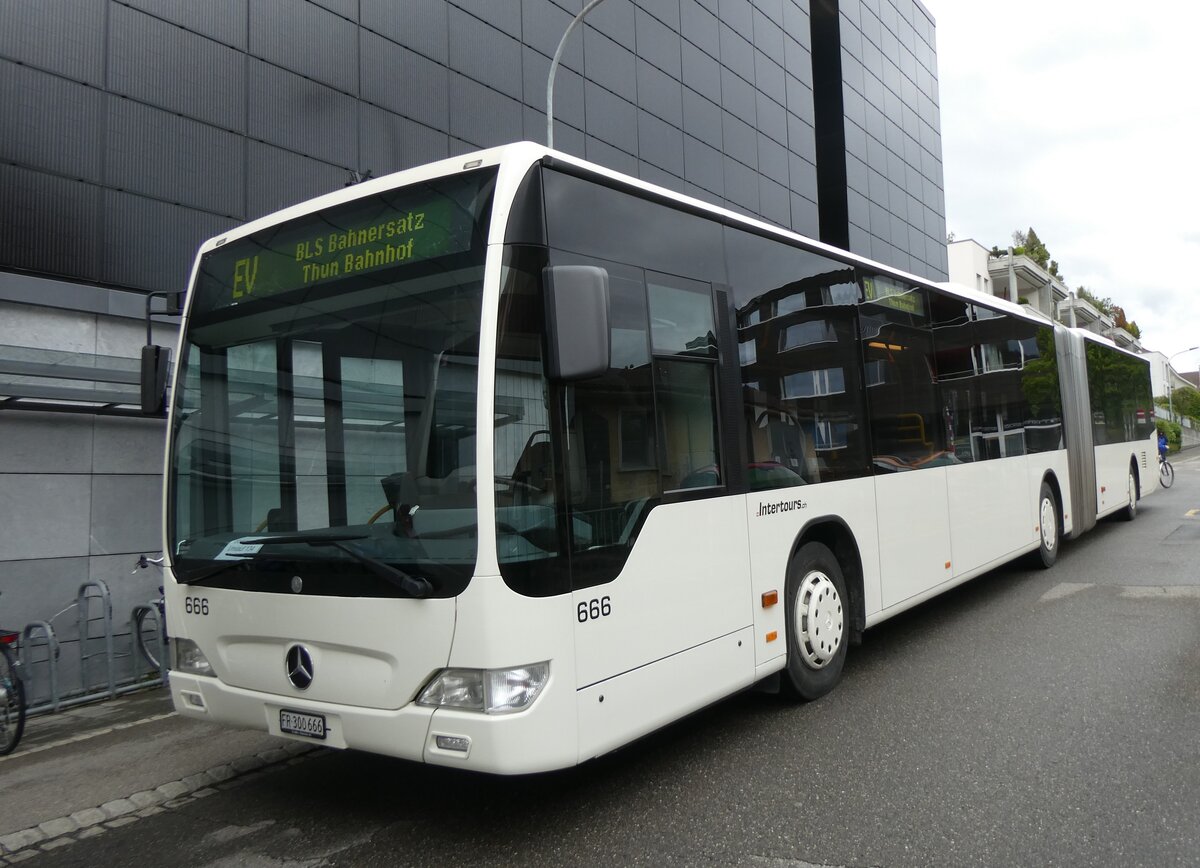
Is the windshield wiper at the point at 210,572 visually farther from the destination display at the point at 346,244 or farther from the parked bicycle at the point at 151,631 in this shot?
the parked bicycle at the point at 151,631

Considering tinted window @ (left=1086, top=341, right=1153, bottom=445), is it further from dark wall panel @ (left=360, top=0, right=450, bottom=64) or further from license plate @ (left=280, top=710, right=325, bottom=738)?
license plate @ (left=280, top=710, right=325, bottom=738)

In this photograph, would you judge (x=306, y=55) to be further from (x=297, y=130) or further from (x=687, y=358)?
(x=687, y=358)

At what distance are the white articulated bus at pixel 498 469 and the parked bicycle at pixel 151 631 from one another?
373cm

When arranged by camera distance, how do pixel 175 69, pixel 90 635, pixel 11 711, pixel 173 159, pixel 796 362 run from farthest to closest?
pixel 175 69
pixel 173 159
pixel 90 635
pixel 11 711
pixel 796 362

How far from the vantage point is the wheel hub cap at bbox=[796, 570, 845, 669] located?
5473mm

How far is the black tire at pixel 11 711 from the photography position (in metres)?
5.88

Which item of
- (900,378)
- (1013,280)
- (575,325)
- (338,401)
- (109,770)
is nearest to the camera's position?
(575,325)

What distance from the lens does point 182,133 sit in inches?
373

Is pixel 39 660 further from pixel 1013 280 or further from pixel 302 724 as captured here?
pixel 1013 280

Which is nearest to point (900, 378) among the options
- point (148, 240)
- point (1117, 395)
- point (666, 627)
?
point (666, 627)

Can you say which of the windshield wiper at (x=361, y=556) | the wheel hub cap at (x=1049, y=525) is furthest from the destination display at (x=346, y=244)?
the wheel hub cap at (x=1049, y=525)

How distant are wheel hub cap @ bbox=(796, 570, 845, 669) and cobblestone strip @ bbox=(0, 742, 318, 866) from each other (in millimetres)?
3095

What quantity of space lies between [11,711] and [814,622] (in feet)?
17.4

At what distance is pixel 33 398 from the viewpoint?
7.52m
